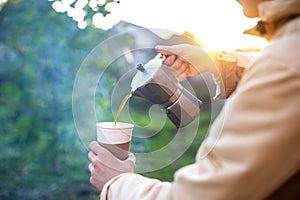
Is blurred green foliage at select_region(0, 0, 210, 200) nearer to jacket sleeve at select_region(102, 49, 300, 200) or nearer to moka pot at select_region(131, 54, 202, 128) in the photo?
moka pot at select_region(131, 54, 202, 128)

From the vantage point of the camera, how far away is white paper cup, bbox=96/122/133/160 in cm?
118

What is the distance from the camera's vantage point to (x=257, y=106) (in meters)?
0.78

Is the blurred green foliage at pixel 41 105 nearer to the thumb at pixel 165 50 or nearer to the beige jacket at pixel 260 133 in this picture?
the thumb at pixel 165 50

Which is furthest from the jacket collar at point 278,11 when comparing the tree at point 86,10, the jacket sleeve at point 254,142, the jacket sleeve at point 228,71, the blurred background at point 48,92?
the tree at point 86,10

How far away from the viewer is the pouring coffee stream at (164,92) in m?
1.33

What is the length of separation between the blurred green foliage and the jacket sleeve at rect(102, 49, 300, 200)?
3.34 feet

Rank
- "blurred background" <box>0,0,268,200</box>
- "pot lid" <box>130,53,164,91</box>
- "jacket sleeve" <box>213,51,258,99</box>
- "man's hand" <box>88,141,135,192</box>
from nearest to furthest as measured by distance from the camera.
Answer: "man's hand" <box>88,141,135,192</box> → "pot lid" <box>130,53,164,91</box> → "jacket sleeve" <box>213,51,258,99</box> → "blurred background" <box>0,0,268,200</box>

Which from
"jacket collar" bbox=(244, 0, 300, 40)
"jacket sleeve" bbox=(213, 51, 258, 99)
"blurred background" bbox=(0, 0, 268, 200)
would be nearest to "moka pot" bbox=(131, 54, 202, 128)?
"jacket sleeve" bbox=(213, 51, 258, 99)

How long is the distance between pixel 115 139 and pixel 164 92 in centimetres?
26

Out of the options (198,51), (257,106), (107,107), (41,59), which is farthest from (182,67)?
(257,106)

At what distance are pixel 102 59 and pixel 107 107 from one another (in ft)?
0.63

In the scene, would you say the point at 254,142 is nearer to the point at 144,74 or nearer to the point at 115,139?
the point at 115,139

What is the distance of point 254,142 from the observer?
2.54 ft

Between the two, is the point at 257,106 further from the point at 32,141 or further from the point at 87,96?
the point at 32,141
